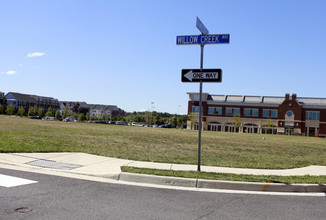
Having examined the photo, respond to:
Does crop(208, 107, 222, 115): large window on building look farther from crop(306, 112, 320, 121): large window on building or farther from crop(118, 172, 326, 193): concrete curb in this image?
crop(118, 172, 326, 193): concrete curb

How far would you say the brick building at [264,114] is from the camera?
79062mm

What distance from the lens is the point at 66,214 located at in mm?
4648

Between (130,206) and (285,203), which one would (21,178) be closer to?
(130,206)

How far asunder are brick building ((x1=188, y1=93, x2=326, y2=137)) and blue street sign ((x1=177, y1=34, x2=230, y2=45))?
75171mm

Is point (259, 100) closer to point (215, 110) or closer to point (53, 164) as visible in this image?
point (215, 110)

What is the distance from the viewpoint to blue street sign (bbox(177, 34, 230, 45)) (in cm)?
827

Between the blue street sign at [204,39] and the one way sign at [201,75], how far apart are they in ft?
2.69

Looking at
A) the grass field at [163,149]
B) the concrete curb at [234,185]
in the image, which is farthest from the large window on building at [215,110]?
the concrete curb at [234,185]

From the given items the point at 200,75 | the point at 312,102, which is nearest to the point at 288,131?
the point at 312,102

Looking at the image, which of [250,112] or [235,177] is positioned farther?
[250,112]

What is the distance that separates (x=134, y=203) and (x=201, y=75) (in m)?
4.45

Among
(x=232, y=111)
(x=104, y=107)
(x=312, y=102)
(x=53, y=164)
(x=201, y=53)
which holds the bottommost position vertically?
(x=53, y=164)

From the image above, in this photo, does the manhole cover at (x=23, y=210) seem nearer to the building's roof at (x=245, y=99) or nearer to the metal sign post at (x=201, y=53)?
the metal sign post at (x=201, y=53)

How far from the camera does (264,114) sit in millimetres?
83938
